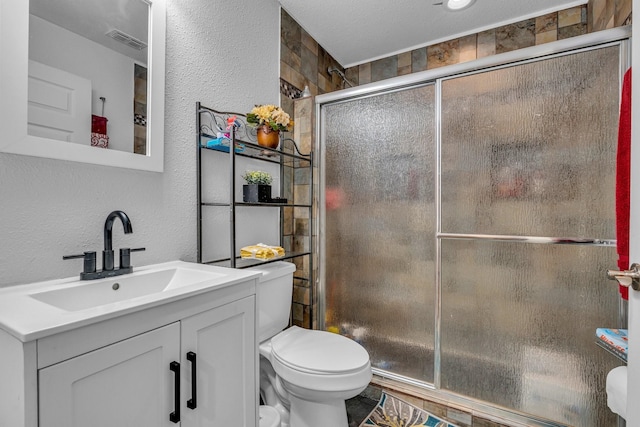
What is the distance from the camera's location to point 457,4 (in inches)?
72.9

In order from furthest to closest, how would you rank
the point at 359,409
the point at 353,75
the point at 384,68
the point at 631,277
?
1. the point at 353,75
2. the point at 384,68
3. the point at 359,409
4. the point at 631,277

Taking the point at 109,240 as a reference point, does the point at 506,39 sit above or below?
above

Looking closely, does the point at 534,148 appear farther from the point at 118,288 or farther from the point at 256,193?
the point at 118,288

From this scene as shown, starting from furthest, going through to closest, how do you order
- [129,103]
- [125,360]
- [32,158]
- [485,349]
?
[485,349], [129,103], [32,158], [125,360]

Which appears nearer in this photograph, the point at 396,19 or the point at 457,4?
the point at 457,4

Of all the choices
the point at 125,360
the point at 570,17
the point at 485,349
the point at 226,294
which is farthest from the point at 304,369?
the point at 570,17

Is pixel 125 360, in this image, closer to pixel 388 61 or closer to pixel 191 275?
pixel 191 275

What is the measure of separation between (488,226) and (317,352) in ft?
3.54

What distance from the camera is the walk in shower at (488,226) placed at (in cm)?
138

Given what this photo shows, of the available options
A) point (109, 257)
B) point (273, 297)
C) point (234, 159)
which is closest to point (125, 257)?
point (109, 257)

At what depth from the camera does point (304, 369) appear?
1289mm

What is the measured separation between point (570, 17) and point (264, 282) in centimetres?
249

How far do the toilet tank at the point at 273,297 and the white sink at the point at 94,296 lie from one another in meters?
0.39

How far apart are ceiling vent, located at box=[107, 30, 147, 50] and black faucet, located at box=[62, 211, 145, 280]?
660 mm
